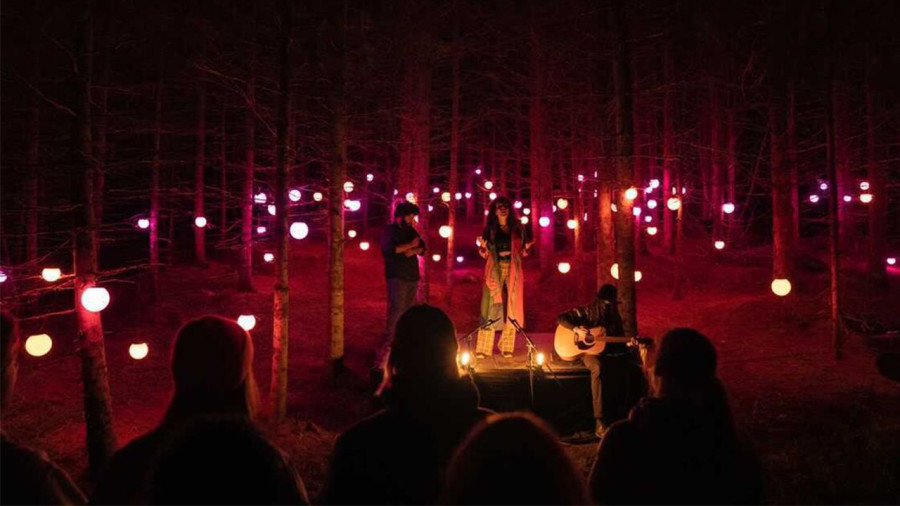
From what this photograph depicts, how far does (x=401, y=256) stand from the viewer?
1022cm

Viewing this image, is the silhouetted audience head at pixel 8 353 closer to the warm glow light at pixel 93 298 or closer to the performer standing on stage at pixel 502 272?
the warm glow light at pixel 93 298

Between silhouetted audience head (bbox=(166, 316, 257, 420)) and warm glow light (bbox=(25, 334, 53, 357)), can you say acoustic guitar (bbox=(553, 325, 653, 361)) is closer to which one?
silhouetted audience head (bbox=(166, 316, 257, 420))

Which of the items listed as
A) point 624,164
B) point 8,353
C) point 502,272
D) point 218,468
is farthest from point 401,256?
A: point 218,468

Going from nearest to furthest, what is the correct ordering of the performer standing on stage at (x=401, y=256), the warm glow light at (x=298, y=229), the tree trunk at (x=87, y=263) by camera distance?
1. the tree trunk at (x=87, y=263)
2. the warm glow light at (x=298, y=229)
3. the performer standing on stage at (x=401, y=256)

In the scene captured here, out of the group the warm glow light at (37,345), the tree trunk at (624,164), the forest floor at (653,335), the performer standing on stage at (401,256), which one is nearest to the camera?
the forest floor at (653,335)

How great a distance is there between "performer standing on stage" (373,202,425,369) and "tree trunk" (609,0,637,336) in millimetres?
3140

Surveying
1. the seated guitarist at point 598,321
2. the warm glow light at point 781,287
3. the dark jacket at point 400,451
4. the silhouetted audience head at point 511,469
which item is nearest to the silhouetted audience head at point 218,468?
the dark jacket at point 400,451

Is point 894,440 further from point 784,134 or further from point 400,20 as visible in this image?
point 400,20

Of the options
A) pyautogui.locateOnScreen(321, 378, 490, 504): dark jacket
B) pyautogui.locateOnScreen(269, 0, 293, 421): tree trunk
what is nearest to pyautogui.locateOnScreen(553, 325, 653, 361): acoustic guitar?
pyautogui.locateOnScreen(269, 0, 293, 421): tree trunk

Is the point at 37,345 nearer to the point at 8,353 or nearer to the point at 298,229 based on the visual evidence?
the point at 298,229

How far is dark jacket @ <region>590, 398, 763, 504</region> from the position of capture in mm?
2609

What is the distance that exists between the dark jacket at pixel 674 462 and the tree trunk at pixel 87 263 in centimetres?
684

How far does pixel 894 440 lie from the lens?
7316 millimetres

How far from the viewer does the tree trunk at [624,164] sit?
9.06m
